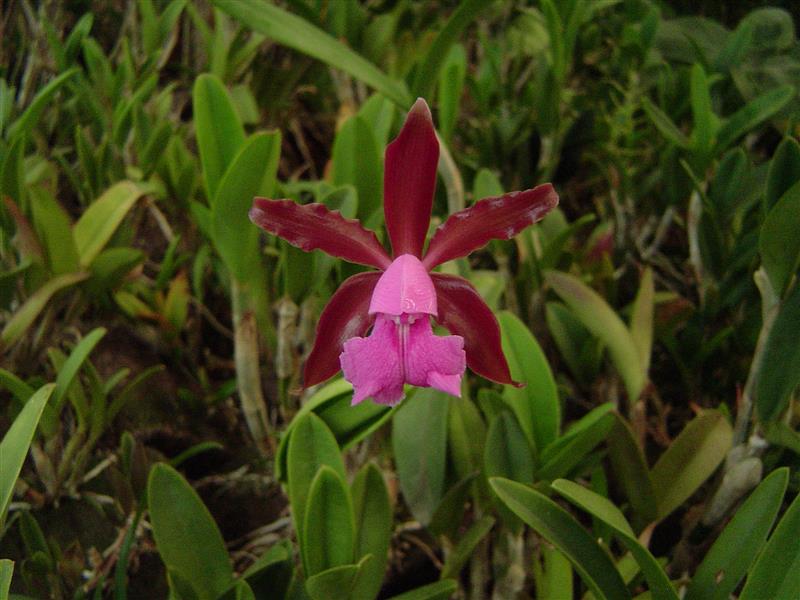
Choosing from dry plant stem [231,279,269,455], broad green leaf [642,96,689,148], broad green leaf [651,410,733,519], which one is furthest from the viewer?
broad green leaf [642,96,689,148]

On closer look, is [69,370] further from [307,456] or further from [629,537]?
[629,537]

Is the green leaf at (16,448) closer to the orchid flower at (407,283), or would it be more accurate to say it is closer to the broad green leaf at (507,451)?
the orchid flower at (407,283)

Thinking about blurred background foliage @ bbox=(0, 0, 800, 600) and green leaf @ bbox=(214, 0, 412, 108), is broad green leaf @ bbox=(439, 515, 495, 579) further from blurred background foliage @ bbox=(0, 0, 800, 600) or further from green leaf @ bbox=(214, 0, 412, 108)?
green leaf @ bbox=(214, 0, 412, 108)

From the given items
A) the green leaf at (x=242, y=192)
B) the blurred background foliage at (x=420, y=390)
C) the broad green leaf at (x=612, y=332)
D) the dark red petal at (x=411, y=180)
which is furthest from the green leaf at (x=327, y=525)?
the broad green leaf at (x=612, y=332)

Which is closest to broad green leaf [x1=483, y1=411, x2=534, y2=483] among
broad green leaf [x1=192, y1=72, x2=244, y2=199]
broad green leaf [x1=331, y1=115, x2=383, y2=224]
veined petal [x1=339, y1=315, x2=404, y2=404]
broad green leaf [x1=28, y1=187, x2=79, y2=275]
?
veined petal [x1=339, y1=315, x2=404, y2=404]

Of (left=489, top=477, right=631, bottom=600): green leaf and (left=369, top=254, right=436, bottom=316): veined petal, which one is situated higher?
(left=369, top=254, right=436, bottom=316): veined petal

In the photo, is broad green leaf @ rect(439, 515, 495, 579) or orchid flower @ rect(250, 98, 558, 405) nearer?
orchid flower @ rect(250, 98, 558, 405)

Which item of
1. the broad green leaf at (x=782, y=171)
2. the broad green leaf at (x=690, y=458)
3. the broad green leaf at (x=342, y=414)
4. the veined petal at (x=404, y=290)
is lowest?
the broad green leaf at (x=690, y=458)

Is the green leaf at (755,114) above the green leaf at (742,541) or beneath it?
above
